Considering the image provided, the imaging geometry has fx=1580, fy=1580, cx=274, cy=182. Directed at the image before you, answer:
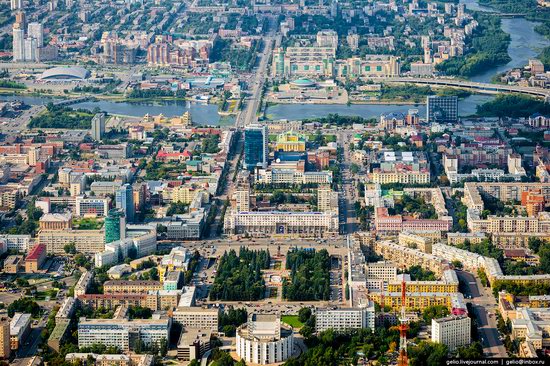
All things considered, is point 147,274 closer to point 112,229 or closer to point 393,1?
point 112,229

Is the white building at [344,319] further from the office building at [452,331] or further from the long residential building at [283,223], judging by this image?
the long residential building at [283,223]

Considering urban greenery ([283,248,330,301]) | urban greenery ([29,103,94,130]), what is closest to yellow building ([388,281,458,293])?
urban greenery ([283,248,330,301])

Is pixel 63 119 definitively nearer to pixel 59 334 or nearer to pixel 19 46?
pixel 19 46

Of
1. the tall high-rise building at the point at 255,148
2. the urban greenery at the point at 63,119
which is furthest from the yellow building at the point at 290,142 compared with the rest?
the urban greenery at the point at 63,119

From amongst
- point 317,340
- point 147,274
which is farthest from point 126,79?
point 317,340

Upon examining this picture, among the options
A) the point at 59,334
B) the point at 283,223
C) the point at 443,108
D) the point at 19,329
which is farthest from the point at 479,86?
the point at 19,329

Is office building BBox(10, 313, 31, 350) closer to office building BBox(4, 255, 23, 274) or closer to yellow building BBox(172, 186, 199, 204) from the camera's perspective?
office building BBox(4, 255, 23, 274)
